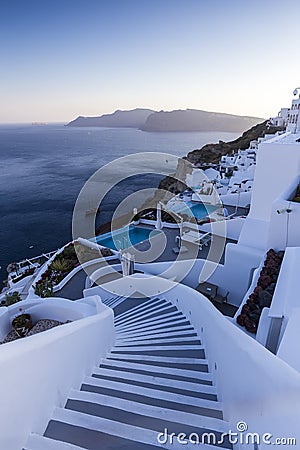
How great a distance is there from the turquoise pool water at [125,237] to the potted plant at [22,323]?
19.1 feet

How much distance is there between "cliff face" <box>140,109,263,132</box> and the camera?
400 ft

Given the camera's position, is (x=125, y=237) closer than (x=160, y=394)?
No

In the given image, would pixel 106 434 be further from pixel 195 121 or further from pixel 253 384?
pixel 195 121

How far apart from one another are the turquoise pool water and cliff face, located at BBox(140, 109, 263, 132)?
109 metres

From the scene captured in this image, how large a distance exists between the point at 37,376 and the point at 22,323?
268 centimetres

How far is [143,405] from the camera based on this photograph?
1948mm

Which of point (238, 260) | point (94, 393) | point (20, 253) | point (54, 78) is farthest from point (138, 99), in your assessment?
point (94, 393)

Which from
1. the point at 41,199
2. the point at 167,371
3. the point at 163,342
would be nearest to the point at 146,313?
the point at 163,342

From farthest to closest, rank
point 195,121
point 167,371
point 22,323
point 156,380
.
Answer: point 195,121 < point 22,323 < point 167,371 < point 156,380

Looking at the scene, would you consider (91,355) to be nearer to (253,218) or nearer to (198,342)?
(198,342)

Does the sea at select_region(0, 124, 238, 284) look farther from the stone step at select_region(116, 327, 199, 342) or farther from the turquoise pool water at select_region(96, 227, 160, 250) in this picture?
the stone step at select_region(116, 327, 199, 342)

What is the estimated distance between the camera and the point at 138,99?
6106 centimetres

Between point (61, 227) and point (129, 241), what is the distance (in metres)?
16.3

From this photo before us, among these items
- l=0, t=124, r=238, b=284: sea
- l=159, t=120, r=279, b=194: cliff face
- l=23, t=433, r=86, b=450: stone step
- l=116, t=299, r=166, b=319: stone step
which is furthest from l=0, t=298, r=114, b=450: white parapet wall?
l=159, t=120, r=279, b=194: cliff face
